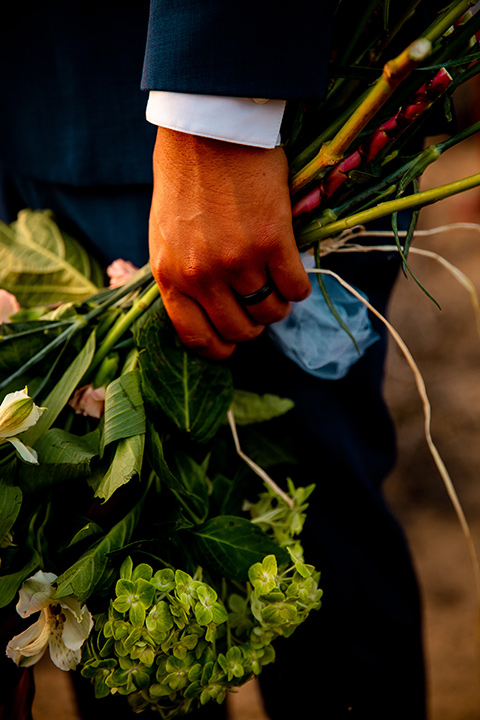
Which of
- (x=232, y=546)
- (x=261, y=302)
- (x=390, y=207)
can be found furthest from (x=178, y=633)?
(x=390, y=207)

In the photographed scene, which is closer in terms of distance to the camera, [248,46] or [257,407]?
[248,46]

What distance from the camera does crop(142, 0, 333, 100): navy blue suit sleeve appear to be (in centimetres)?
40

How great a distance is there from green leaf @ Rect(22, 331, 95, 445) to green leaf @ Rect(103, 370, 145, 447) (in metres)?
0.04

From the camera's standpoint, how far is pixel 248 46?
406 mm

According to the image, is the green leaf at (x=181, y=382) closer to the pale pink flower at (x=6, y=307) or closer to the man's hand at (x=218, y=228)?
the man's hand at (x=218, y=228)

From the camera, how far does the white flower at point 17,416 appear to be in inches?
16.3

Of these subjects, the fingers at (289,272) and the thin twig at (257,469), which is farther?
→ the thin twig at (257,469)

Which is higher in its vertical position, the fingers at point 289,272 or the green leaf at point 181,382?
the fingers at point 289,272

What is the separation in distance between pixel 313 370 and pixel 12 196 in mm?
602

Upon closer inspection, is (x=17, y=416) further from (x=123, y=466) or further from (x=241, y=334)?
(x=241, y=334)

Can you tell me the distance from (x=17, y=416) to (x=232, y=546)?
0.78ft

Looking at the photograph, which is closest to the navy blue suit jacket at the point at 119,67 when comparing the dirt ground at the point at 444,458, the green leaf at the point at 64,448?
the green leaf at the point at 64,448

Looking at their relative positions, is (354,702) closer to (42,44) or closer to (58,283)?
(58,283)

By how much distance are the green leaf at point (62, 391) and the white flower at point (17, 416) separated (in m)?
0.05
